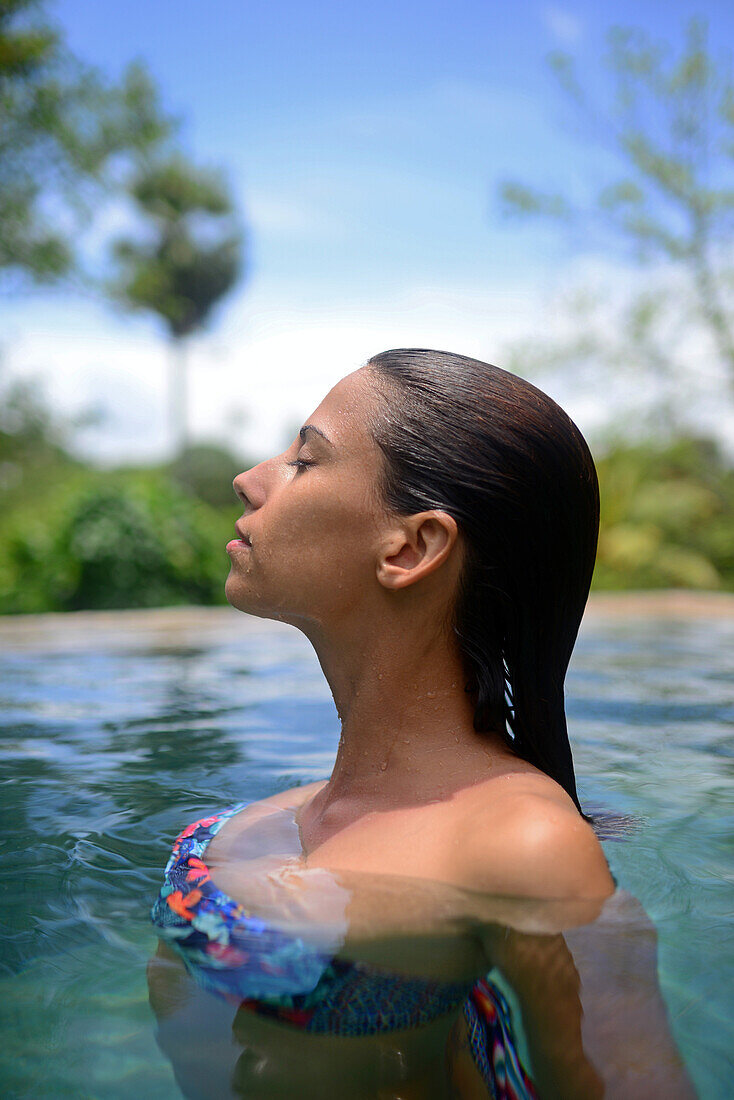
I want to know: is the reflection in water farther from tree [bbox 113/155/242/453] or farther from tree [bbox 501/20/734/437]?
tree [bbox 113/155/242/453]

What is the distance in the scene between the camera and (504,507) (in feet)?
5.35

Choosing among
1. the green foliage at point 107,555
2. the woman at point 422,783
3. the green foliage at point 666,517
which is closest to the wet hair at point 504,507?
the woman at point 422,783

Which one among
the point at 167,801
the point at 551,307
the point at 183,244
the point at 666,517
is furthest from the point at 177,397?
the point at 167,801

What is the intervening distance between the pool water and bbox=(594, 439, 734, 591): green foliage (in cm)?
1042

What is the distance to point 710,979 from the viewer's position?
1.74 metres

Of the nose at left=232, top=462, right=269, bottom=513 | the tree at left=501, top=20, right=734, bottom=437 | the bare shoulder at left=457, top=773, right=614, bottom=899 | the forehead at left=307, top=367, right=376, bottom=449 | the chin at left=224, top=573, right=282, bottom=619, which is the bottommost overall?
the bare shoulder at left=457, top=773, right=614, bottom=899

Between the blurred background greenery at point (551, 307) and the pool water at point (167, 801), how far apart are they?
5.33 metres

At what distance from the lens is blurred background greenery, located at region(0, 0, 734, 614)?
39.0 ft

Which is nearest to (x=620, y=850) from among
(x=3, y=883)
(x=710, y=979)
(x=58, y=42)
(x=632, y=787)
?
(x=710, y=979)

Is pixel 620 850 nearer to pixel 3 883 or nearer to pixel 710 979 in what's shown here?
pixel 710 979

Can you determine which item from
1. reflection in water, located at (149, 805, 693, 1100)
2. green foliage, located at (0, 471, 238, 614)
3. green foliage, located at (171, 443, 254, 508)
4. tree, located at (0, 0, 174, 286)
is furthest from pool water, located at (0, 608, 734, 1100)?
green foliage, located at (171, 443, 254, 508)

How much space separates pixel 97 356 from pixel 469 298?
8.20 metres

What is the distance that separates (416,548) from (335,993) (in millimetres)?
727

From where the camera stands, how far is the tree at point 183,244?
27.7 m
